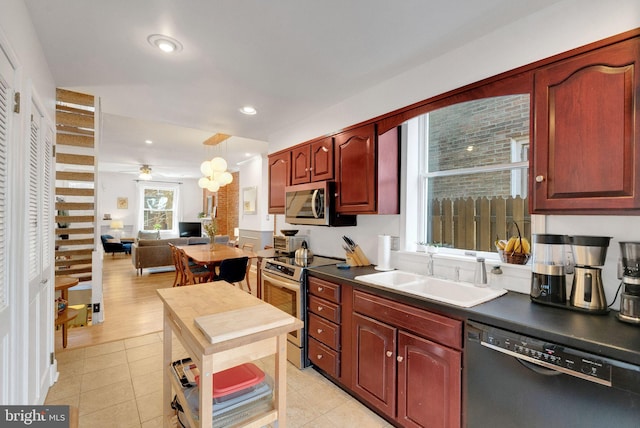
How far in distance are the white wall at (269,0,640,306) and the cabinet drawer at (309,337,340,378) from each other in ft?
2.91

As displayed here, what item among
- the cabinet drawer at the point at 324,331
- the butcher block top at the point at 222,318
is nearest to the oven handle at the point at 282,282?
the cabinet drawer at the point at 324,331

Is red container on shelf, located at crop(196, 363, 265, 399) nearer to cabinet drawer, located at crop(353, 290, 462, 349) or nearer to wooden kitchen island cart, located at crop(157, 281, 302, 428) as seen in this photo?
wooden kitchen island cart, located at crop(157, 281, 302, 428)

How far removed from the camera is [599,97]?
4.37 feet

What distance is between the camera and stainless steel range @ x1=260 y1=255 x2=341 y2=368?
101 inches

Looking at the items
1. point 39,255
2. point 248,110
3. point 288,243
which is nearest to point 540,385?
point 288,243

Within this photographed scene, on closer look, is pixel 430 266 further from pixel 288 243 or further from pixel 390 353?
pixel 288 243

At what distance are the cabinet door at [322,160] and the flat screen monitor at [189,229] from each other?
328 inches

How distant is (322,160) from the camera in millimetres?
2912

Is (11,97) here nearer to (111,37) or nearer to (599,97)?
(111,37)

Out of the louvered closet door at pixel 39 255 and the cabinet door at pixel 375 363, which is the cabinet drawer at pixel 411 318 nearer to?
the cabinet door at pixel 375 363

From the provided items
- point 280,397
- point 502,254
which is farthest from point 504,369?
point 280,397

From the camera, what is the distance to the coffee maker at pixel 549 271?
1518 mm

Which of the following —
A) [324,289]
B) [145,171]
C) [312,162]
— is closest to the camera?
[324,289]

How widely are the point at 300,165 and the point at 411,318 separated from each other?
203cm
